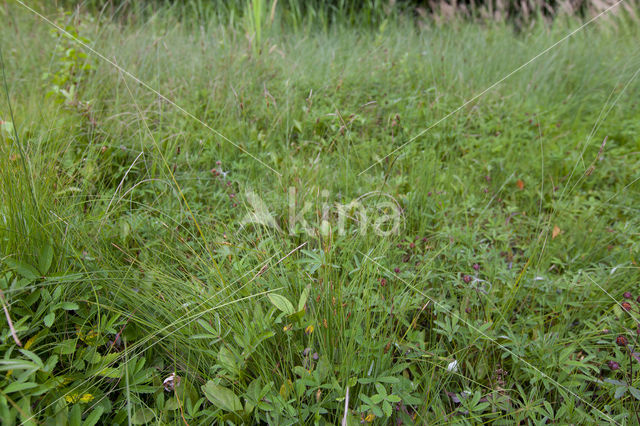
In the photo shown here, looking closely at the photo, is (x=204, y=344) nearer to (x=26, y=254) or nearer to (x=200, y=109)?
(x=26, y=254)

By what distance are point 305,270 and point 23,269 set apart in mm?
802

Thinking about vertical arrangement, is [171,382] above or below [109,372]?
below

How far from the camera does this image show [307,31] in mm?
4699

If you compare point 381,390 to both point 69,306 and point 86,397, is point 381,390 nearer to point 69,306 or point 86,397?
point 86,397

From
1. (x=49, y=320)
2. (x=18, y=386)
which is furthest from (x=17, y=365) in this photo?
(x=49, y=320)

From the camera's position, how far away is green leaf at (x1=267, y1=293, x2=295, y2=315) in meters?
1.14

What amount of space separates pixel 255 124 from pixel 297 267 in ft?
4.82

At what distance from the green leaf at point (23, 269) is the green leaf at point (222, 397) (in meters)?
0.56

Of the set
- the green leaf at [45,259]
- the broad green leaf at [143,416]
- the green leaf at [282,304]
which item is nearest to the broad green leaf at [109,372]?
the broad green leaf at [143,416]

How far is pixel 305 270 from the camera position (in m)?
1.32

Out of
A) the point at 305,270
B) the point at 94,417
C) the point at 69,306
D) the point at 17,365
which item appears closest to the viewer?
the point at 17,365

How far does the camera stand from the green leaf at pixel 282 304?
1.14 metres

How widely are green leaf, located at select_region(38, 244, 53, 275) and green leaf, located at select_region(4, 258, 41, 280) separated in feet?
0.06

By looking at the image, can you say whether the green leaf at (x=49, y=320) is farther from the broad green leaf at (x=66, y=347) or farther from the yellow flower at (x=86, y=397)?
the yellow flower at (x=86, y=397)
